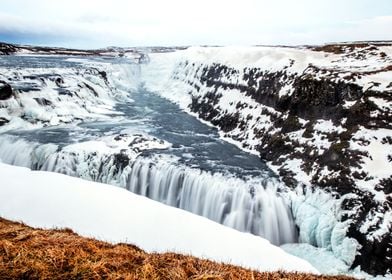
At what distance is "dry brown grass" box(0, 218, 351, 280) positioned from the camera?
5.07 m

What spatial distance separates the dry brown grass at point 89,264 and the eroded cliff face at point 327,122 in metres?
8.85

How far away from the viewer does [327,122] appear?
20594 millimetres

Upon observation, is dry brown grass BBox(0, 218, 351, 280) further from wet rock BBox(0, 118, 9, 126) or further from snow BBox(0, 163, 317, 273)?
wet rock BBox(0, 118, 9, 126)

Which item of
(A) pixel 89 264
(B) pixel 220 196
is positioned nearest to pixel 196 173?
(B) pixel 220 196

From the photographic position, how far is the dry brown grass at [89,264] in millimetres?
5074

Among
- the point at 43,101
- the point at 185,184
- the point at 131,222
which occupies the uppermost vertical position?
the point at 43,101

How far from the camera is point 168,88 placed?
50625mm

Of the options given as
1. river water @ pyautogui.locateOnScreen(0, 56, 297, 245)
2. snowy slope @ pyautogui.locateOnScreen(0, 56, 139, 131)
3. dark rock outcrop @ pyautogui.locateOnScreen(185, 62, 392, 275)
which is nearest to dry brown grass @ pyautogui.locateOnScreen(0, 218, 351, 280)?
dark rock outcrop @ pyautogui.locateOnScreen(185, 62, 392, 275)

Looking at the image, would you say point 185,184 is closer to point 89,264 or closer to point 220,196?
point 220,196

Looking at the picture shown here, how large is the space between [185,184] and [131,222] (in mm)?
5685

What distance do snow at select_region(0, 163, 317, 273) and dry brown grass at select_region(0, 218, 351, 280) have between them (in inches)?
180

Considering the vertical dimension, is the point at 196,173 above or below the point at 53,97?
below

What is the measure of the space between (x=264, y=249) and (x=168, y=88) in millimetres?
39453

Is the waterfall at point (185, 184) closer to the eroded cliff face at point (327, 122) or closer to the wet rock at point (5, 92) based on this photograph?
the eroded cliff face at point (327, 122)
